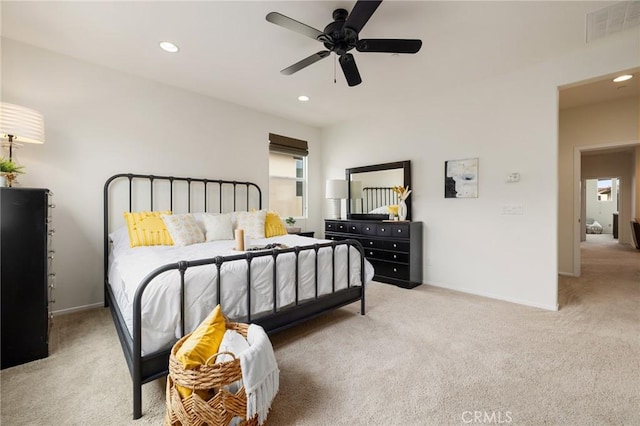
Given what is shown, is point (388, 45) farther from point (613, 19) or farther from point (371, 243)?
point (371, 243)

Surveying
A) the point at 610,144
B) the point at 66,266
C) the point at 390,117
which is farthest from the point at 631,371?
the point at 66,266

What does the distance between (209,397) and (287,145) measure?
4221mm

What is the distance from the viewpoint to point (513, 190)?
329 centimetres

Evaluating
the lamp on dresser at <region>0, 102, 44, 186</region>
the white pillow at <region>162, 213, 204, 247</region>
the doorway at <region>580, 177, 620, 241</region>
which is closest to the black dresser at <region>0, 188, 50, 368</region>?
the lamp on dresser at <region>0, 102, 44, 186</region>

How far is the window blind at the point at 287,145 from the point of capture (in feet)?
15.6

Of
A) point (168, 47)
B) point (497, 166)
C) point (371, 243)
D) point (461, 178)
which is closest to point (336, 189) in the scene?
point (371, 243)

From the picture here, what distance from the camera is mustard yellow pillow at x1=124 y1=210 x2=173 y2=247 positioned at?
9.15 ft

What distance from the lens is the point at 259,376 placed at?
1.30 m

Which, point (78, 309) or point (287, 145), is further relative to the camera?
point (287, 145)

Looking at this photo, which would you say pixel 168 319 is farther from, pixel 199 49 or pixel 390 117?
pixel 390 117

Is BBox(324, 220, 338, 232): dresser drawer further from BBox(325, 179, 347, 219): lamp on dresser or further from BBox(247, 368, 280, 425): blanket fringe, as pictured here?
BBox(247, 368, 280, 425): blanket fringe

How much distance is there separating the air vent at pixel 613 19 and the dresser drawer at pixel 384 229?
283 centimetres

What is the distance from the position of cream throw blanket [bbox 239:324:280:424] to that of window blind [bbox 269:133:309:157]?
384cm

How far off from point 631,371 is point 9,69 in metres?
5.81
